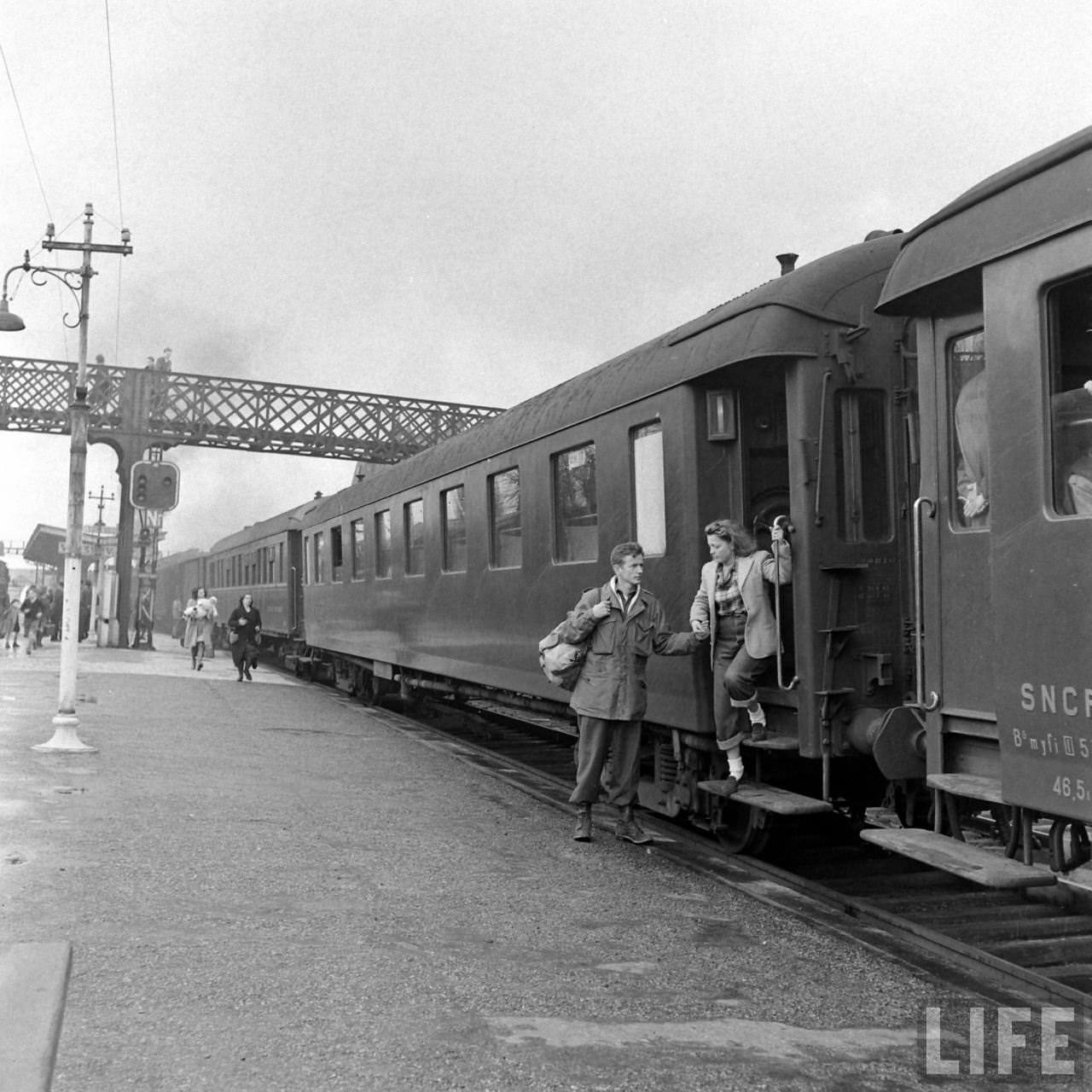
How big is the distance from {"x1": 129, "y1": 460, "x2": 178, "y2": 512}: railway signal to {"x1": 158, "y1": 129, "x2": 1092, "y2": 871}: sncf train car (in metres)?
4.35

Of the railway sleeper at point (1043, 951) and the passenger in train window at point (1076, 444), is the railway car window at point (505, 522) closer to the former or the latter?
the railway sleeper at point (1043, 951)

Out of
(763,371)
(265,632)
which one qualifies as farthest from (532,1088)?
(265,632)

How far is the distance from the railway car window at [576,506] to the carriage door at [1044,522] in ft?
13.6

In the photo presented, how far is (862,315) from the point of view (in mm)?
6598

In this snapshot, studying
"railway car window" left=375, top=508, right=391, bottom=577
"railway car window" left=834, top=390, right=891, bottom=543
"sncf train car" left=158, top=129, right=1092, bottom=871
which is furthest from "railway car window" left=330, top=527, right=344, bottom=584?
"railway car window" left=834, top=390, right=891, bottom=543

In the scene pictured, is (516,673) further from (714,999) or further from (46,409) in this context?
(46,409)

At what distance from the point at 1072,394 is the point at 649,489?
A: 3610mm

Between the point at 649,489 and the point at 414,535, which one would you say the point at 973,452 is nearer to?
the point at 649,489

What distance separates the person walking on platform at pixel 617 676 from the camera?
7.34m

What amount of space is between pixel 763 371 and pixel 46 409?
38577 millimetres

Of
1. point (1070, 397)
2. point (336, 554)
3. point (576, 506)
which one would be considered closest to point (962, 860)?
point (1070, 397)

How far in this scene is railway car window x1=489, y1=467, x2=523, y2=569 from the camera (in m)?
10.4

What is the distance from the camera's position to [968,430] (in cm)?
527

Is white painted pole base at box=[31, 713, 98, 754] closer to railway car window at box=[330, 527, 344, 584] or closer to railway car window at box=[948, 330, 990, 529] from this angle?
railway car window at box=[948, 330, 990, 529]
